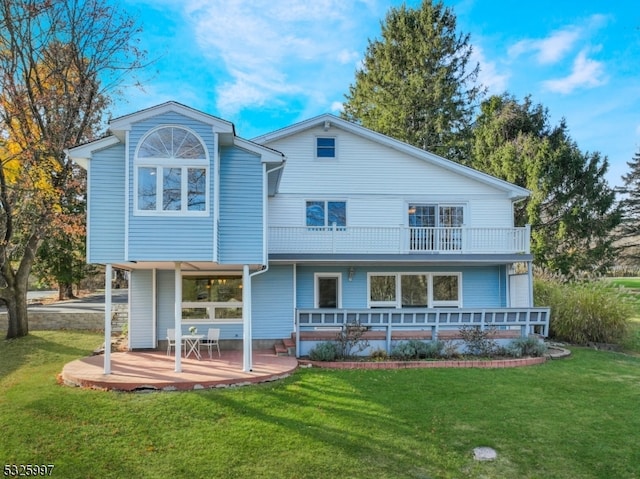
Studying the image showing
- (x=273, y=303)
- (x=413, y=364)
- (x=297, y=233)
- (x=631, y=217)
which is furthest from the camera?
(x=631, y=217)

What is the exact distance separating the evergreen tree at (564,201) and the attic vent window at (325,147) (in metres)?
11.7

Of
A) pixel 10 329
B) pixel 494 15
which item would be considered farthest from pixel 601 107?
pixel 10 329

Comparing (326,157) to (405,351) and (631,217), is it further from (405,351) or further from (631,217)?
(631,217)

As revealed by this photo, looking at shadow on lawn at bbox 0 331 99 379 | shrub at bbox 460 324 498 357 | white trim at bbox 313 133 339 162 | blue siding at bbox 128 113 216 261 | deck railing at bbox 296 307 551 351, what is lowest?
shadow on lawn at bbox 0 331 99 379

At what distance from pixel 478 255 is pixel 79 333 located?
1461 centimetres

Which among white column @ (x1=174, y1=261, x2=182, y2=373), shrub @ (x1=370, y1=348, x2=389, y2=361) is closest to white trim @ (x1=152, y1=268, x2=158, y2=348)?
white column @ (x1=174, y1=261, x2=182, y2=373)

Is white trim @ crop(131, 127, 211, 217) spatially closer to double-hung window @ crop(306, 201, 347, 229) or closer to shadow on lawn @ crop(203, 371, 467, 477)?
shadow on lawn @ crop(203, 371, 467, 477)

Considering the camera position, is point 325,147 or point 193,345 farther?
point 325,147

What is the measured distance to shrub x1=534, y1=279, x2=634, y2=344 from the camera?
13.6 meters

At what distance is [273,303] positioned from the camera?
13.2m

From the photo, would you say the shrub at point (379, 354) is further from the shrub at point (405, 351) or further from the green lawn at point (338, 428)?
the green lawn at point (338, 428)

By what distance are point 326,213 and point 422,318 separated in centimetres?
516

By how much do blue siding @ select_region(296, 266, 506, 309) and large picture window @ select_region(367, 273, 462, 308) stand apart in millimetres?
201

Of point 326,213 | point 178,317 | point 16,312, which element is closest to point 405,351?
point 178,317
